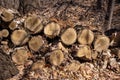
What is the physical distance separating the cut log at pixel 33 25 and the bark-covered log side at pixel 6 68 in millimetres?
1017

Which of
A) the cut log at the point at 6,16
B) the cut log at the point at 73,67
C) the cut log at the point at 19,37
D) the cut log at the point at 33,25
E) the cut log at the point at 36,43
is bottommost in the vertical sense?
the cut log at the point at 73,67

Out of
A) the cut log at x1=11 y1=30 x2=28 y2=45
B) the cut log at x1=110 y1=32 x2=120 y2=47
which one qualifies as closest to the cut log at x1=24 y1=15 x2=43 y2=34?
the cut log at x1=11 y1=30 x2=28 y2=45

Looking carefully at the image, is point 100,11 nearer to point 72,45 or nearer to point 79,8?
point 79,8

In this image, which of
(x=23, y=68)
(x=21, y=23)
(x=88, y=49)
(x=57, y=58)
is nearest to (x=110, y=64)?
(x=88, y=49)

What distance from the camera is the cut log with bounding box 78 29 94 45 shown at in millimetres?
6785

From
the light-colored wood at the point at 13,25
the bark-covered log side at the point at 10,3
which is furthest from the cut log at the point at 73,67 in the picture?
the bark-covered log side at the point at 10,3

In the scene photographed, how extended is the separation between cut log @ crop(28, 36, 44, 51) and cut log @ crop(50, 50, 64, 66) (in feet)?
1.84

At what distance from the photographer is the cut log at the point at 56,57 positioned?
6574 mm

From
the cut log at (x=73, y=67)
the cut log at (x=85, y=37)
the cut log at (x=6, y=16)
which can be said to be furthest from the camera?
the cut log at (x=6, y=16)

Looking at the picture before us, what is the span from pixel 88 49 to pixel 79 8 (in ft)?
10.4

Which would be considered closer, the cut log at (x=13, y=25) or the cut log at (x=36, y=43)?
the cut log at (x=36, y=43)

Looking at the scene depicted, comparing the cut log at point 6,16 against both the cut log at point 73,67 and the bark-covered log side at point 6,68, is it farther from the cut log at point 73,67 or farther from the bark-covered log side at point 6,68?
the cut log at point 73,67

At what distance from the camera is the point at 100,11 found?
374 inches

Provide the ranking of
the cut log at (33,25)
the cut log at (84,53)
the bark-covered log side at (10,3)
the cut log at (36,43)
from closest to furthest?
the cut log at (84,53)
the cut log at (36,43)
the cut log at (33,25)
the bark-covered log side at (10,3)
